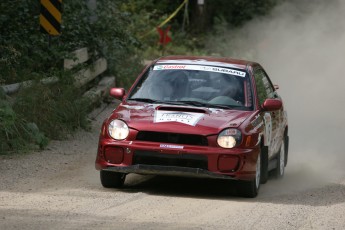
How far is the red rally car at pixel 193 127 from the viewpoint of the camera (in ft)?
36.1

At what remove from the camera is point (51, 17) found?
18.0 m

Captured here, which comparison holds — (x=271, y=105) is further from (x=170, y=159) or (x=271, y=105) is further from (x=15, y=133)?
(x=15, y=133)

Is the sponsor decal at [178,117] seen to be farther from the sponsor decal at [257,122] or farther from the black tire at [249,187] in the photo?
the black tire at [249,187]

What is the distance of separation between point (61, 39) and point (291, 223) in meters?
10.7

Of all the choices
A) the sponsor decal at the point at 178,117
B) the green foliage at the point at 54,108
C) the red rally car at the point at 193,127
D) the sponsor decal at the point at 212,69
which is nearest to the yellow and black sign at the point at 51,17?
the green foliage at the point at 54,108

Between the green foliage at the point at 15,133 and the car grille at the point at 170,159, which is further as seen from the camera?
the green foliage at the point at 15,133

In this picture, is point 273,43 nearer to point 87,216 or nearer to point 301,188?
point 301,188


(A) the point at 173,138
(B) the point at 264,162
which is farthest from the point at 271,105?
(A) the point at 173,138

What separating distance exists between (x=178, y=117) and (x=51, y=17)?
23.7 ft

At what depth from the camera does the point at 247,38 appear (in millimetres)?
36688

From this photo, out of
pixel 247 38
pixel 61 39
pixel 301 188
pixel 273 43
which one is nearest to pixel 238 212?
pixel 301 188

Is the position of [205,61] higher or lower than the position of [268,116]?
higher

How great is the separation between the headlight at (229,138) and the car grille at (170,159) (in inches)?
9.8

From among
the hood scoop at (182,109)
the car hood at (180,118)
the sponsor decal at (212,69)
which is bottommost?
the car hood at (180,118)
